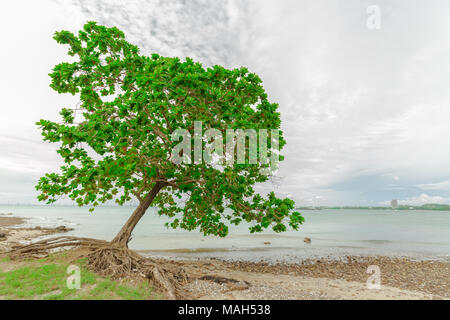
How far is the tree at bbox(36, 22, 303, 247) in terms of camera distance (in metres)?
9.45

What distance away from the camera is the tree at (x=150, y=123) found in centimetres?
945

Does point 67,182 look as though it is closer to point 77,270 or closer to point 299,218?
point 77,270

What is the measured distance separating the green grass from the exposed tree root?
1.67 feet

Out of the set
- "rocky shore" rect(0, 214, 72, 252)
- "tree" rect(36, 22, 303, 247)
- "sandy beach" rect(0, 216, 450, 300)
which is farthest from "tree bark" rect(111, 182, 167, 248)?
"rocky shore" rect(0, 214, 72, 252)

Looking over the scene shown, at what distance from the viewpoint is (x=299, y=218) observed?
35.0 ft

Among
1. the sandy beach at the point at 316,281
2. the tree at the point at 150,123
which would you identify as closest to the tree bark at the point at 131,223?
the tree at the point at 150,123

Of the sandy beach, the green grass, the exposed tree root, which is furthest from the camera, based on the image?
the sandy beach

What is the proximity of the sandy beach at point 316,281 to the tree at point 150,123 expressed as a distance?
2.85 metres

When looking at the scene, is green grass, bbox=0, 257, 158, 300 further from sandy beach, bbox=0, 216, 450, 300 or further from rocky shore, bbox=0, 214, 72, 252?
rocky shore, bbox=0, 214, 72, 252

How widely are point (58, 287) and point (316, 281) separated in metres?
12.2

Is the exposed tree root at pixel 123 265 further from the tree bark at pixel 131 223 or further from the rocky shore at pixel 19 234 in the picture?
the rocky shore at pixel 19 234
